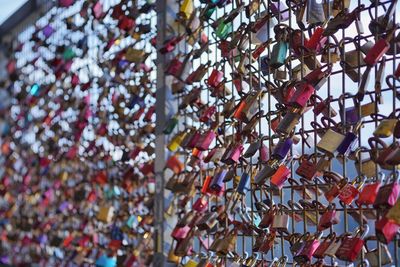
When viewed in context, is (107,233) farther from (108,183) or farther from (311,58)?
(311,58)

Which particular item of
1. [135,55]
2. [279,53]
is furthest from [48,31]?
[279,53]

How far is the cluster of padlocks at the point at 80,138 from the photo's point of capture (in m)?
1.68

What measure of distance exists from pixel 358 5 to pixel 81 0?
1317 millimetres

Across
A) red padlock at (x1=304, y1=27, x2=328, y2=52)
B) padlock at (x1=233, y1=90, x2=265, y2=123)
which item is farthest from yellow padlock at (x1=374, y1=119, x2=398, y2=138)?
padlock at (x1=233, y1=90, x2=265, y2=123)

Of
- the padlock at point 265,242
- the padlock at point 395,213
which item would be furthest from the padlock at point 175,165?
the padlock at point 395,213

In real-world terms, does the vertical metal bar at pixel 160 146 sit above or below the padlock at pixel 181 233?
above

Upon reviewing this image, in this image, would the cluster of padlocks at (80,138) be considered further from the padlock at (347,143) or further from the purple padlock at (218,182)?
the padlock at (347,143)

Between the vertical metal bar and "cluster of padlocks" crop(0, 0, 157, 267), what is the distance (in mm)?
46

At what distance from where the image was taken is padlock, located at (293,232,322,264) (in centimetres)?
96

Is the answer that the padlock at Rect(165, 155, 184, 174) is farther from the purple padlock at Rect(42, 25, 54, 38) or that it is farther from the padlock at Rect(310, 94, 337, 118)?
the purple padlock at Rect(42, 25, 54, 38)

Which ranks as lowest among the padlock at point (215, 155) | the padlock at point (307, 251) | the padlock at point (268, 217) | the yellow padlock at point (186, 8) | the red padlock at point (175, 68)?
the padlock at point (307, 251)

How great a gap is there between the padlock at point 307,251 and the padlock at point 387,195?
145 mm

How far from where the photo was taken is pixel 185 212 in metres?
1.47

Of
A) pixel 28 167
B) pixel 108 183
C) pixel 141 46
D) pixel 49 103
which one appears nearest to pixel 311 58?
pixel 141 46
